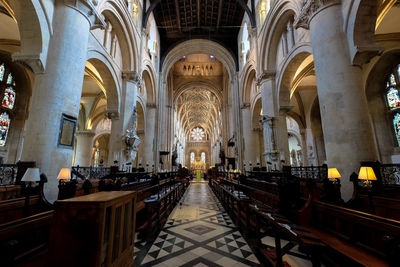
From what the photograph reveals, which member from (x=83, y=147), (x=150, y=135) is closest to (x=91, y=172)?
(x=150, y=135)

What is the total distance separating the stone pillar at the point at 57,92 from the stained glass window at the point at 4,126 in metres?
8.65

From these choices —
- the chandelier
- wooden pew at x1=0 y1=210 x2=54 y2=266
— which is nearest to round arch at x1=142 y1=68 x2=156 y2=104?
wooden pew at x1=0 y1=210 x2=54 y2=266

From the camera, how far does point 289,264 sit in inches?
98.3

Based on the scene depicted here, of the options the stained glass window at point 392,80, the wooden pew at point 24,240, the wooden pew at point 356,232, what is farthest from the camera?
the stained glass window at point 392,80

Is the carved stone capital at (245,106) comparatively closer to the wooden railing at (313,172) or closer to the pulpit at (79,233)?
the wooden railing at (313,172)

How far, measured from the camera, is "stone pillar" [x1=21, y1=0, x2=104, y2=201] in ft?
14.5

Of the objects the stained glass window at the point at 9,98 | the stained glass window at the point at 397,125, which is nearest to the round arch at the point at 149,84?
the stained glass window at the point at 9,98

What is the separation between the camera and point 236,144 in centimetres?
1512

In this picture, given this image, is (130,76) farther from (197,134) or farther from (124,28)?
(197,134)

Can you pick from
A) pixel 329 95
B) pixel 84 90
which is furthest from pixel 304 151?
pixel 84 90

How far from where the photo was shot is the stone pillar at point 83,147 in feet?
53.0

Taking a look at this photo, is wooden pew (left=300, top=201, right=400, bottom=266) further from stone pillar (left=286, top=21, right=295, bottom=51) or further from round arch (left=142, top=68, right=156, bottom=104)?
round arch (left=142, top=68, right=156, bottom=104)

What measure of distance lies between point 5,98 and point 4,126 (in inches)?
63.5

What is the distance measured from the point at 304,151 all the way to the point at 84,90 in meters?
20.5
